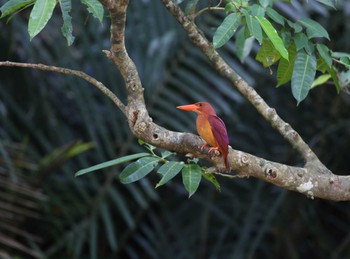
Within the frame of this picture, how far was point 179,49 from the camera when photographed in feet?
13.2

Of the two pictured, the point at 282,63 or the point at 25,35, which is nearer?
the point at 282,63

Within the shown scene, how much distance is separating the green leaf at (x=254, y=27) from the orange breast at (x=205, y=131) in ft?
0.90

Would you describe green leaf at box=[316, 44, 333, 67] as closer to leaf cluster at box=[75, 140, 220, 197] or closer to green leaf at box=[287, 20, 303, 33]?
green leaf at box=[287, 20, 303, 33]

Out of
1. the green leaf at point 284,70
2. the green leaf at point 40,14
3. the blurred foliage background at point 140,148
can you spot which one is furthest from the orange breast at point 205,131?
the blurred foliage background at point 140,148

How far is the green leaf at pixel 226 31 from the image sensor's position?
182 cm

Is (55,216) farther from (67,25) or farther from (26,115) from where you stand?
(67,25)

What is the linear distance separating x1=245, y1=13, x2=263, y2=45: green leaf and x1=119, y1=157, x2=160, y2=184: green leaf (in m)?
0.38

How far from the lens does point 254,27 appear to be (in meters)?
1.76

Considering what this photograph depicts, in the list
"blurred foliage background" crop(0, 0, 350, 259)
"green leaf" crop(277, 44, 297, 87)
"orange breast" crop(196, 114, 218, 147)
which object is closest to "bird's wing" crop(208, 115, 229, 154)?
"orange breast" crop(196, 114, 218, 147)

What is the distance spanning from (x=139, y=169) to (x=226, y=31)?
1.29 feet

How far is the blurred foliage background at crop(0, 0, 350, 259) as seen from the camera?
150 inches

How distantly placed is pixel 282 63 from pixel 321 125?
2.52 meters

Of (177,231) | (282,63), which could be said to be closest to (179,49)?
(177,231)

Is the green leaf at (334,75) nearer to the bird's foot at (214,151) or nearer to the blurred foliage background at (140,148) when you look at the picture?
the bird's foot at (214,151)
